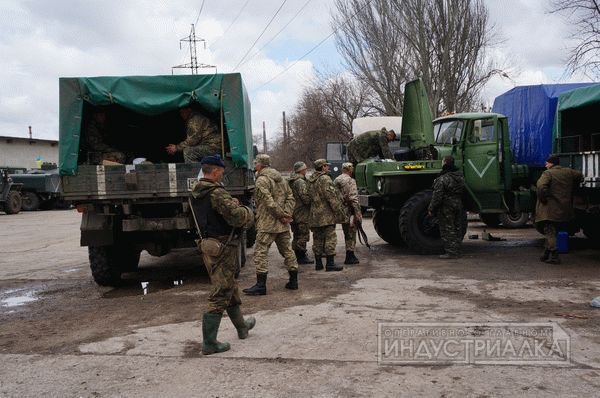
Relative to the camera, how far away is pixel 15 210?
23.7 metres

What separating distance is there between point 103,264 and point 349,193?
373 centimetres

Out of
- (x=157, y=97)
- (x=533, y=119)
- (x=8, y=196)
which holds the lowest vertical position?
(x=8, y=196)

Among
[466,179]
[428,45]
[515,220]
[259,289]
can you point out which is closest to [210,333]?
[259,289]

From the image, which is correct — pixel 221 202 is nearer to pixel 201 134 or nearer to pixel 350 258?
pixel 201 134

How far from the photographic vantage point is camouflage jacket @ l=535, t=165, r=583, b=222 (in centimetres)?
775

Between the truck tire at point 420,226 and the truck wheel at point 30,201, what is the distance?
22.3 metres

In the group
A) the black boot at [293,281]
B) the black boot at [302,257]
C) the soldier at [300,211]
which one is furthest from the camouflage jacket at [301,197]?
the black boot at [293,281]

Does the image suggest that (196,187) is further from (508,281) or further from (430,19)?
(430,19)

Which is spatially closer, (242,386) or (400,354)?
(242,386)

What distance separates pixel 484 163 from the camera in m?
8.98

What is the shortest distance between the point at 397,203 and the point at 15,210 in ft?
65.7

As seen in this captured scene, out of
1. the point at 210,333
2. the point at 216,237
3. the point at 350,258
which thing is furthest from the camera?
the point at 350,258

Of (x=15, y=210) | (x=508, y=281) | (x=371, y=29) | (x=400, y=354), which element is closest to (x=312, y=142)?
(x=371, y=29)

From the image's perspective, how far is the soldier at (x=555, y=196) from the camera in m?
7.76
